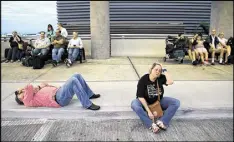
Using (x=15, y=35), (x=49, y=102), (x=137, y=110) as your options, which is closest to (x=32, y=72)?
(x=15, y=35)

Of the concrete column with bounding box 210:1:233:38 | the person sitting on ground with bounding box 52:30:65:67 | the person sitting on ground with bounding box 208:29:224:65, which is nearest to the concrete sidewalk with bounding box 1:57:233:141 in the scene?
the person sitting on ground with bounding box 52:30:65:67

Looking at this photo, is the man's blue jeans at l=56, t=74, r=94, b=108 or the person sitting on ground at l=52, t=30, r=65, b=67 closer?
the man's blue jeans at l=56, t=74, r=94, b=108

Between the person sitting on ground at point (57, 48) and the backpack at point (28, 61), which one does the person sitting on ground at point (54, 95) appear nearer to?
the backpack at point (28, 61)

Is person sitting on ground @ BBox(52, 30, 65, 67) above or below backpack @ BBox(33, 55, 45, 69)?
above

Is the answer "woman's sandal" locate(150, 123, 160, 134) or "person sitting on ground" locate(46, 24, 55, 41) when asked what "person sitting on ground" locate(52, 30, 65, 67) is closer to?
"person sitting on ground" locate(46, 24, 55, 41)

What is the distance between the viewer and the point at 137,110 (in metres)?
4.20

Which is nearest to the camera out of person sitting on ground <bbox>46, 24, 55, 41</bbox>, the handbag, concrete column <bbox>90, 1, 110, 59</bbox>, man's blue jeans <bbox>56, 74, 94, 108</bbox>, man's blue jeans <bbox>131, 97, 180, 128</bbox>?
man's blue jeans <bbox>131, 97, 180, 128</bbox>

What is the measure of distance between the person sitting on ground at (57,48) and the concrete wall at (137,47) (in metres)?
2.53

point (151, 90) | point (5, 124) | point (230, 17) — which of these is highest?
point (230, 17)

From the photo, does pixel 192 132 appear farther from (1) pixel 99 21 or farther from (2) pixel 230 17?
(2) pixel 230 17

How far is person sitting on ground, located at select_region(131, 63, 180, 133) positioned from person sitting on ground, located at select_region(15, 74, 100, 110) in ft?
2.98

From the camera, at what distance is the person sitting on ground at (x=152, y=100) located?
415 cm

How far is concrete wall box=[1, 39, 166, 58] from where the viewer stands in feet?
40.1

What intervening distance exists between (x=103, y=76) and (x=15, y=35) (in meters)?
4.88
